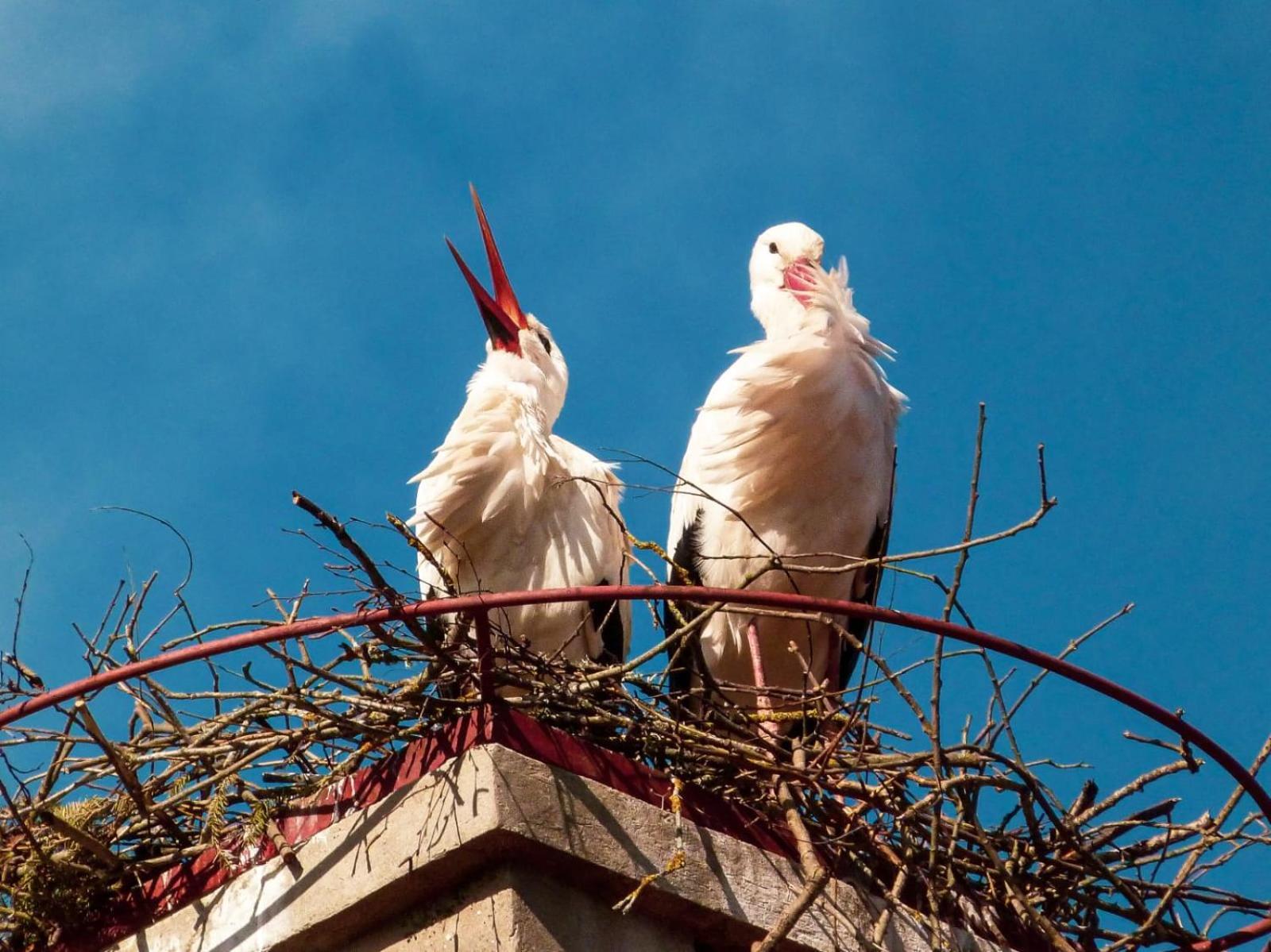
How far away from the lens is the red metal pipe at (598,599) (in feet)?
7.66

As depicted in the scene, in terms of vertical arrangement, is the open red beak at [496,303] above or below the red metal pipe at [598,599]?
above

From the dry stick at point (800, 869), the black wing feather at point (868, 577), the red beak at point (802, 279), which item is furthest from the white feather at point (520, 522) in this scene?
the dry stick at point (800, 869)

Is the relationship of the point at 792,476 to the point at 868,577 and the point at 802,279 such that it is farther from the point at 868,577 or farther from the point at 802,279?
the point at 802,279

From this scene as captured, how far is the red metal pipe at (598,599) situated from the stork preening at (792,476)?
1.42 meters

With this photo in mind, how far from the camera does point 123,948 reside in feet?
8.83

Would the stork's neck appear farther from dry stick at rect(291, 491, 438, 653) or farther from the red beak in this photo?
dry stick at rect(291, 491, 438, 653)

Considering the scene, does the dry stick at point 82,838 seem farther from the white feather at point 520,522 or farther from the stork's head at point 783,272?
the stork's head at point 783,272

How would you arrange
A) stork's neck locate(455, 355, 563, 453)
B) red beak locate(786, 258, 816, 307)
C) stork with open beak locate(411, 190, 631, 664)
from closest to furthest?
stork with open beak locate(411, 190, 631, 664)
stork's neck locate(455, 355, 563, 453)
red beak locate(786, 258, 816, 307)

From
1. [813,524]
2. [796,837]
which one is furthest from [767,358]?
[796,837]

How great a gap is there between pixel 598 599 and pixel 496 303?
109 inches

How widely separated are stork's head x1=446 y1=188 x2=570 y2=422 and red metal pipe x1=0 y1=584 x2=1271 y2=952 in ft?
7.29

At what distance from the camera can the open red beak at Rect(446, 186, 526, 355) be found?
16.3ft

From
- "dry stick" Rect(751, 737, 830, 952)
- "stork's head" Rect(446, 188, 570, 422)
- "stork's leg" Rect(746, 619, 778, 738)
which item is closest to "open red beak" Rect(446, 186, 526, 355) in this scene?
"stork's head" Rect(446, 188, 570, 422)

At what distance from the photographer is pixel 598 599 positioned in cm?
241
